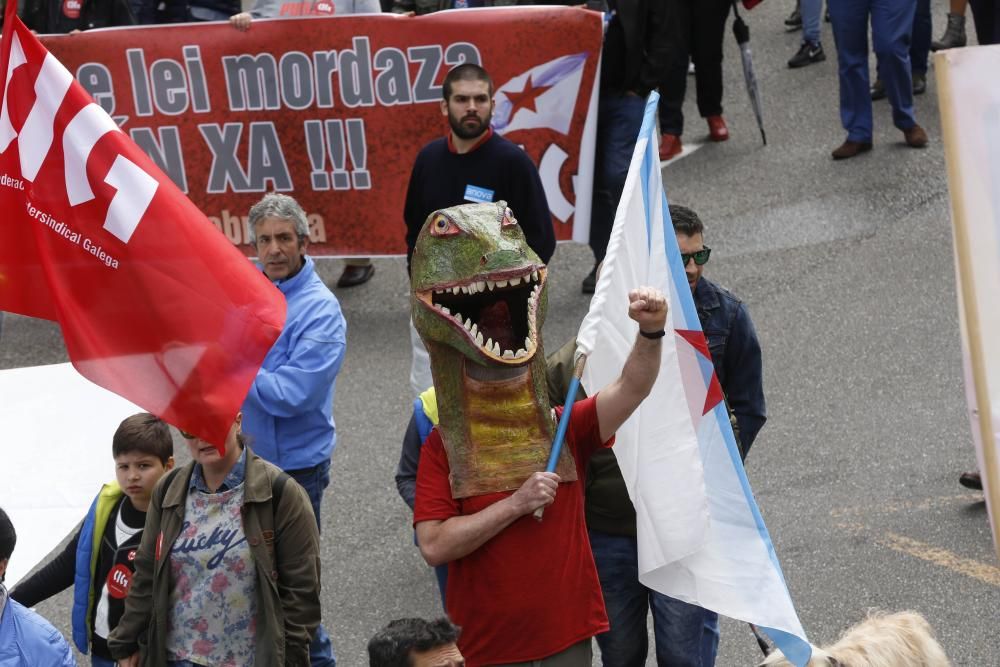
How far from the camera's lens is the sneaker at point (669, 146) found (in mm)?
11266

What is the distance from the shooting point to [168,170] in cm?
959

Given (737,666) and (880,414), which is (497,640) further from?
(880,414)

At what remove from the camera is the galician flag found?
14.1 feet

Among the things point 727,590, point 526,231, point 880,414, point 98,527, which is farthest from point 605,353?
point 880,414

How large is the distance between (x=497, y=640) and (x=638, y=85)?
579 cm

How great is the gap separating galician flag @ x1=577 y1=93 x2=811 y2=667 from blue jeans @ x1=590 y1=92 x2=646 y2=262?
15.1 feet

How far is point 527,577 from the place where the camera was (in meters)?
3.96

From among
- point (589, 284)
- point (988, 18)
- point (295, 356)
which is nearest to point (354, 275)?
point (589, 284)

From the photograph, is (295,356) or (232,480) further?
(295,356)

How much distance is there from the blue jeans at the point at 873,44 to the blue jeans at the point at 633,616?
6.28m

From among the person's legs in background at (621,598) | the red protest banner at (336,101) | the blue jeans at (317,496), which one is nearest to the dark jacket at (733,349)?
the person's legs in background at (621,598)

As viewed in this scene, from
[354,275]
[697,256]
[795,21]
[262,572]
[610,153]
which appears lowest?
[354,275]

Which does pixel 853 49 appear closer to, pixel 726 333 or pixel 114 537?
pixel 726 333

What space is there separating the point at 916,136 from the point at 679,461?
7109 mm
